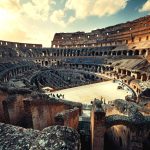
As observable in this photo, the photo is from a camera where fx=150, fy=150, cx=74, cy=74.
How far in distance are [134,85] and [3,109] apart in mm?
21926

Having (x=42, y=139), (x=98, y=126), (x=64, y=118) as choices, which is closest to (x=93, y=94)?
(x=98, y=126)

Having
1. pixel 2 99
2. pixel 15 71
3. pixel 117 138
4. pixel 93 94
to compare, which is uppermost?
pixel 15 71

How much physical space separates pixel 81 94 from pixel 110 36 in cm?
3510

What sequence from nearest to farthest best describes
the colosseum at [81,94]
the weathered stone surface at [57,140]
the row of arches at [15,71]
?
the weathered stone surface at [57,140] → the colosseum at [81,94] → the row of arches at [15,71]

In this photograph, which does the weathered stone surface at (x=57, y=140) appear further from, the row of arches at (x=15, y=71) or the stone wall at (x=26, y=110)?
the row of arches at (x=15, y=71)

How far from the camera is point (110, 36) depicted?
53.9 metres

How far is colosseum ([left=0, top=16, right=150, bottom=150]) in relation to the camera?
4.32m

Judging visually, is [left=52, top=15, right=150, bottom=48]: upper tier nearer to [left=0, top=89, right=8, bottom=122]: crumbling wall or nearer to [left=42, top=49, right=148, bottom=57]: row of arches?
[left=42, top=49, right=148, bottom=57]: row of arches

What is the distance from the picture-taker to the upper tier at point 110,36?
42906 millimetres

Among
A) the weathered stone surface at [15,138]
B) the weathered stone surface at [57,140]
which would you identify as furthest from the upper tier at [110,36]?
the weathered stone surface at [15,138]

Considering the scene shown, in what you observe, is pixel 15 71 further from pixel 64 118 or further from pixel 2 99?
pixel 64 118

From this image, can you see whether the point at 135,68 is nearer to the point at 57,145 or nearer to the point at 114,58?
the point at 114,58

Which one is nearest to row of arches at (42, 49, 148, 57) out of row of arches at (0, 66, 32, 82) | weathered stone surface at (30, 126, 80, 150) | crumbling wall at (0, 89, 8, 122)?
row of arches at (0, 66, 32, 82)

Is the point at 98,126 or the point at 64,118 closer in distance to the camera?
the point at 98,126
